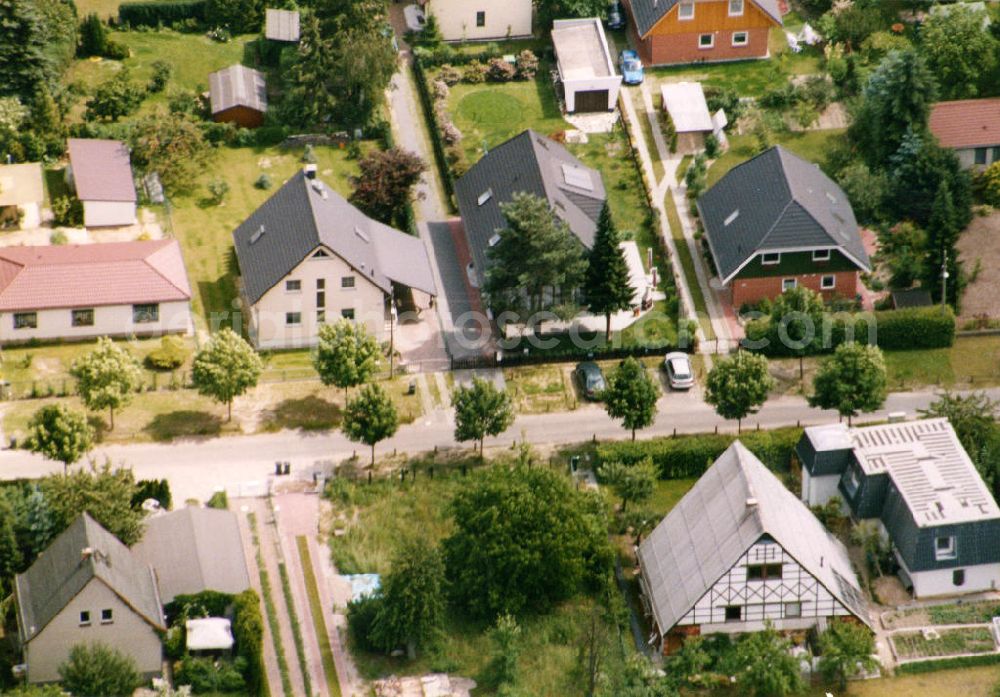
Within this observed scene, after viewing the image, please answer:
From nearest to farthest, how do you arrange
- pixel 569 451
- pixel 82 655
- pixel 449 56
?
1. pixel 82 655
2. pixel 569 451
3. pixel 449 56

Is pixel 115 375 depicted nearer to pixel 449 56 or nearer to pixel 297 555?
pixel 297 555

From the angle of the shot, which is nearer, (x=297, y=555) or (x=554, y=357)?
(x=297, y=555)

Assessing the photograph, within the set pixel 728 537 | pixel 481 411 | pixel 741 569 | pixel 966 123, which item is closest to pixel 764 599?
pixel 741 569

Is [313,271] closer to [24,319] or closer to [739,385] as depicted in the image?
[24,319]

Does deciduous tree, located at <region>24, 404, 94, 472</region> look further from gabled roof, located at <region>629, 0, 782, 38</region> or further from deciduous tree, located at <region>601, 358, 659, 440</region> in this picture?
gabled roof, located at <region>629, 0, 782, 38</region>

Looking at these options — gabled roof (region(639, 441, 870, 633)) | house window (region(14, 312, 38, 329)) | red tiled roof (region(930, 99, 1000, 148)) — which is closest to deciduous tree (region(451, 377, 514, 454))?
gabled roof (region(639, 441, 870, 633))

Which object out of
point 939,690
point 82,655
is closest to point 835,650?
point 939,690
